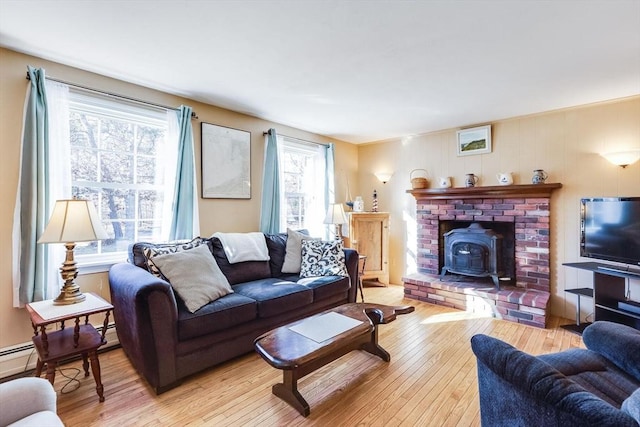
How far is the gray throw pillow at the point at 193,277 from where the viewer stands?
2.27m

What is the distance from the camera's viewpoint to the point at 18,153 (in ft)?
7.25

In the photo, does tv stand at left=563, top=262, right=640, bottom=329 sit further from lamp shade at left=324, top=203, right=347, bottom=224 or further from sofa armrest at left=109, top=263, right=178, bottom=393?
sofa armrest at left=109, top=263, right=178, bottom=393

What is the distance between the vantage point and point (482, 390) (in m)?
1.35

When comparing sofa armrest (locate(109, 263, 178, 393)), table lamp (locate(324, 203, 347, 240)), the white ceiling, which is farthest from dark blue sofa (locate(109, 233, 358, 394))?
the white ceiling

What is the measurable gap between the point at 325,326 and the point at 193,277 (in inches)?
43.4

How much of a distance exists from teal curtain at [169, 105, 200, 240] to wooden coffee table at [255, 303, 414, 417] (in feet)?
5.19

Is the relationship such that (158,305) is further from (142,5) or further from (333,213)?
(333,213)

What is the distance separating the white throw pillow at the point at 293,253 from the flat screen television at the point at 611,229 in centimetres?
284

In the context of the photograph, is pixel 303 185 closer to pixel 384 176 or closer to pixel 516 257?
pixel 384 176

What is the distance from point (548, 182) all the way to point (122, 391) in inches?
177

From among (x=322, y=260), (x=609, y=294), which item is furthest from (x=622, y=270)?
(x=322, y=260)

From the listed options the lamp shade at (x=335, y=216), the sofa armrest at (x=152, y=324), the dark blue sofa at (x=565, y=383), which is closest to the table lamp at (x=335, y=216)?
the lamp shade at (x=335, y=216)

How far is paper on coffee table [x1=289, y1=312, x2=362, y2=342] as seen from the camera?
75.7 inches

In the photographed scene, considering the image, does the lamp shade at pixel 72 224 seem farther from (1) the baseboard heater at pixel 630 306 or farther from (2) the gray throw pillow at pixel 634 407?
(1) the baseboard heater at pixel 630 306
